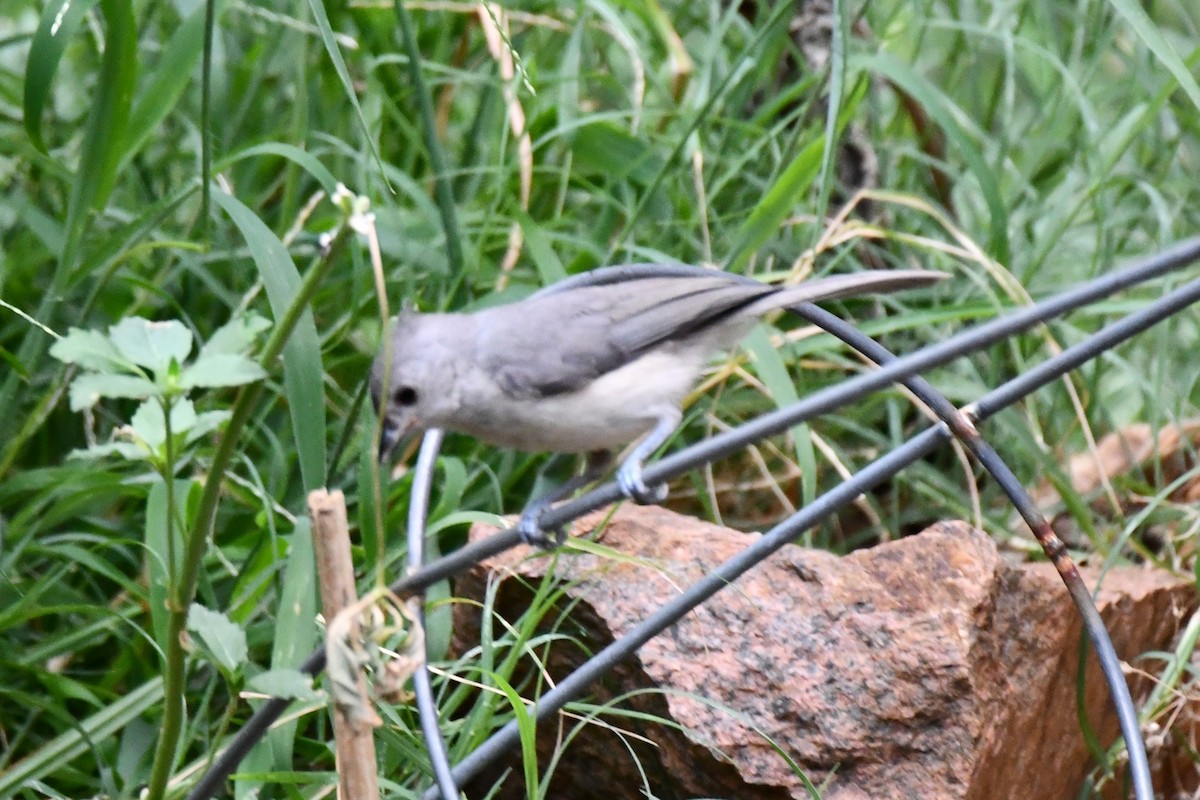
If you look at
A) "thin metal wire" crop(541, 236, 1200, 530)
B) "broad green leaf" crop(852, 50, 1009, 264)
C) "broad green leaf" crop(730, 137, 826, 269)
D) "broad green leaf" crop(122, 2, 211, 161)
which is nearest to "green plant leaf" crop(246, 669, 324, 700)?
"thin metal wire" crop(541, 236, 1200, 530)

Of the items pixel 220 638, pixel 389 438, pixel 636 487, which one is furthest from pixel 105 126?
pixel 636 487

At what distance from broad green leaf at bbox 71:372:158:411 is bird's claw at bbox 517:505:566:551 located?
46 centimetres

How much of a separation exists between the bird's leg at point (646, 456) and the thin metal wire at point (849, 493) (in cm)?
14

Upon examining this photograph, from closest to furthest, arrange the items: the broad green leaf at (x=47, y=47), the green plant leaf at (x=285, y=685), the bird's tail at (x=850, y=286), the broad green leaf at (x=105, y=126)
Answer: the green plant leaf at (x=285, y=685)
the bird's tail at (x=850, y=286)
the broad green leaf at (x=47, y=47)
the broad green leaf at (x=105, y=126)

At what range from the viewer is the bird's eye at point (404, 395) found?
177 centimetres

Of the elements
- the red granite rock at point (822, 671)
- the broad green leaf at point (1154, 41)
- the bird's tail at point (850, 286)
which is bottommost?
the red granite rock at point (822, 671)

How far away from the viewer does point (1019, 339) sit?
9.48 feet

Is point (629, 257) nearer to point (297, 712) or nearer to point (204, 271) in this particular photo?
point (204, 271)

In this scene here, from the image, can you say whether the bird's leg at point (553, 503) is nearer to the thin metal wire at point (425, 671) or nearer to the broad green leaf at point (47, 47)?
the thin metal wire at point (425, 671)

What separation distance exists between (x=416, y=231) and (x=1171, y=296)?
1736 millimetres

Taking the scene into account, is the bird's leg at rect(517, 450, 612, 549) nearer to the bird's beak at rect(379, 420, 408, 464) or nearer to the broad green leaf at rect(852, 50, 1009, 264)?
the bird's beak at rect(379, 420, 408, 464)

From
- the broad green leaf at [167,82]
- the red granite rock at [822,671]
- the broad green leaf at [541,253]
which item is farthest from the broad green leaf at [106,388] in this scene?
the broad green leaf at [541,253]

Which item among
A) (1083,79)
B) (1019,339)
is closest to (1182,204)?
(1083,79)

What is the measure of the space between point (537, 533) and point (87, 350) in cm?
62
